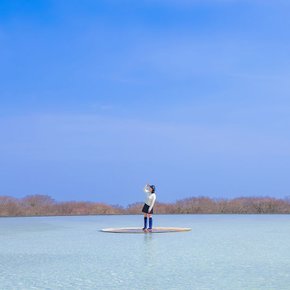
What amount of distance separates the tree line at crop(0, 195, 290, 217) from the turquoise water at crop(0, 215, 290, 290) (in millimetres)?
14883

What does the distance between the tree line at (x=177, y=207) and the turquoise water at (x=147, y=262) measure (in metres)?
14.9

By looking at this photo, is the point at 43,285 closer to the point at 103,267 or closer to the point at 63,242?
the point at 103,267

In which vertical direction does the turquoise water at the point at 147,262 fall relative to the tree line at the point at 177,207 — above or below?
below

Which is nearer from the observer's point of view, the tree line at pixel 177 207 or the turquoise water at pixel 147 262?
the turquoise water at pixel 147 262

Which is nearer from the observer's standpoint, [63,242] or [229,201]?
[63,242]

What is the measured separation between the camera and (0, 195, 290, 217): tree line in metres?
27.9

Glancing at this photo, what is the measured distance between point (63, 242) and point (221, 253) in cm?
393

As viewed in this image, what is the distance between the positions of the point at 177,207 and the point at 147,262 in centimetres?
1987

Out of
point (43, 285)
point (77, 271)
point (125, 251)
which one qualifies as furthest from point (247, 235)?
point (43, 285)

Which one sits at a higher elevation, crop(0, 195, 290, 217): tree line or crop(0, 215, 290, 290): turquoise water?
crop(0, 195, 290, 217): tree line

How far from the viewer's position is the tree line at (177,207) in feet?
91.6

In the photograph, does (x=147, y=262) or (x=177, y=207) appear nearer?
Result: (x=147, y=262)

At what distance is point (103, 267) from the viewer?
804cm

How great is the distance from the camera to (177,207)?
28266 millimetres
